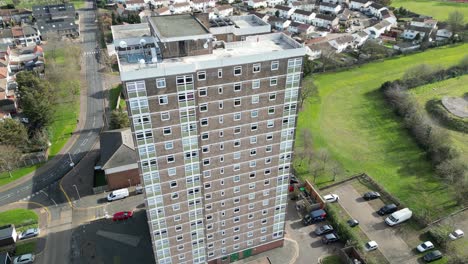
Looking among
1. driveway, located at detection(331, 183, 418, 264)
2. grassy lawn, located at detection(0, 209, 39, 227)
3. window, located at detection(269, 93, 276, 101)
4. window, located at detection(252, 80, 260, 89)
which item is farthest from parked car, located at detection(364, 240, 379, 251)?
grassy lawn, located at detection(0, 209, 39, 227)

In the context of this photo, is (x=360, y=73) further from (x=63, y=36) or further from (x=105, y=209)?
(x=63, y=36)

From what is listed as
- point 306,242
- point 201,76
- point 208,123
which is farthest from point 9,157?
point 306,242

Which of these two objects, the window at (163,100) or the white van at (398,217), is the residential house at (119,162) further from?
the white van at (398,217)

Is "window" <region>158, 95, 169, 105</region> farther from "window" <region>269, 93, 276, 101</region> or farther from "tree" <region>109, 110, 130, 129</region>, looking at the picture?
"tree" <region>109, 110, 130, 129</region>

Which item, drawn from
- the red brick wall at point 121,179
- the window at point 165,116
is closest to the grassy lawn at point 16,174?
the red brick wall at point 121,179

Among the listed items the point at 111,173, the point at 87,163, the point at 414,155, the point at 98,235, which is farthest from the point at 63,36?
the point at 414,155

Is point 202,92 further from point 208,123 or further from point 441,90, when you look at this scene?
point 441,90

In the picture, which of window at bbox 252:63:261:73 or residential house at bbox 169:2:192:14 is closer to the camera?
window at bbox 252:63:261:73

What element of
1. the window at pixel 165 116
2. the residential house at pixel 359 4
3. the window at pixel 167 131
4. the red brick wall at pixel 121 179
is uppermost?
the window at pixel 165 116

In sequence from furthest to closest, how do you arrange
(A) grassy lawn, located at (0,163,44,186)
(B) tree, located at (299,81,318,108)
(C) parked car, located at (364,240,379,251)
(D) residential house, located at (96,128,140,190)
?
(B) tree, located at (299,81,318,108)
(A) grassy lawn, located at (0,163,44,186)
(D) residential house, located at (96,128,140,190)
(C) parked car, located at (364,240,379,251)
